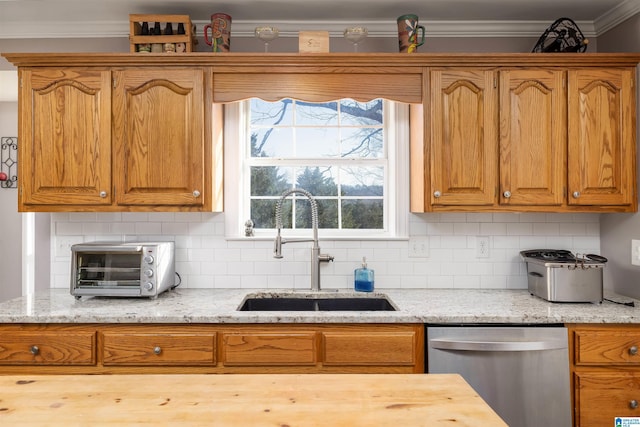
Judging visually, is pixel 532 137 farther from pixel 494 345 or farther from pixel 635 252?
pixel 494 345

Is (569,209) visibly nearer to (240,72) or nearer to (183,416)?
(240,72)

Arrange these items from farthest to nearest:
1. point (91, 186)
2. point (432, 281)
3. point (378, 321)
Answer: point (432, 281) → point (91, 186) → point (378, 321)

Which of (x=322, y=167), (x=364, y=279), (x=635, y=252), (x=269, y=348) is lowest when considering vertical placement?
(x=269, y=348)

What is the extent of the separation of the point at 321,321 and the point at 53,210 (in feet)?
5.05

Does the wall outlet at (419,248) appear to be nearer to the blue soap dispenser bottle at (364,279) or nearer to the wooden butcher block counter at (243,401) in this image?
the blue soap dispenser bottle at (364,279)

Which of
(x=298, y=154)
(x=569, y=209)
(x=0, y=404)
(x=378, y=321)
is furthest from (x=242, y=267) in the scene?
(x=569, y=209)

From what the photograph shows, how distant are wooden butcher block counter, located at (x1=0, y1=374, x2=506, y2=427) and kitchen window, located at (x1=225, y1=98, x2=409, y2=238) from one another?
1.64 m

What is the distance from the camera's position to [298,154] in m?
2.77

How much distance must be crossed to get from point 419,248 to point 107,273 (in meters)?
1.75

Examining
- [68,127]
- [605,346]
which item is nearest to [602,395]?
[605,346]

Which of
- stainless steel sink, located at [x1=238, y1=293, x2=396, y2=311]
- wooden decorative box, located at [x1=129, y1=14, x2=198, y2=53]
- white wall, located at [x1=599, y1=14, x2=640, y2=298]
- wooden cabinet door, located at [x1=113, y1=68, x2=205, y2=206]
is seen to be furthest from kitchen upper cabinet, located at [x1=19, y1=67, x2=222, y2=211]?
A: white wall, located at [x1=599, y1=14, x2=640, y2=298]

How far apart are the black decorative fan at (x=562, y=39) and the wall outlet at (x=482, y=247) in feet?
3.66

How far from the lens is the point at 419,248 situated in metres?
2.67

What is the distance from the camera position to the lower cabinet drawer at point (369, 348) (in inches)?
78.3
